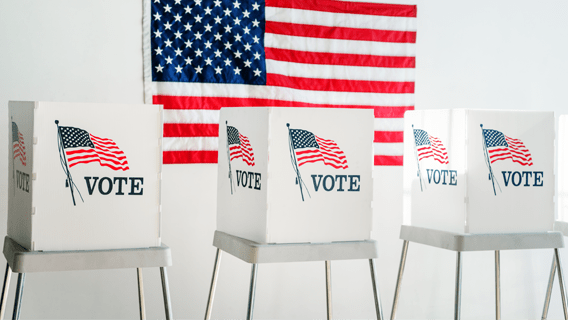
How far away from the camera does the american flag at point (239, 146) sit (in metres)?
1.88

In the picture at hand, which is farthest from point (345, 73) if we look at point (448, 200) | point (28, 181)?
point (28, 181)

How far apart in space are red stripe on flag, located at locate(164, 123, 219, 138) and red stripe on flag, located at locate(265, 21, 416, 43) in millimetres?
496

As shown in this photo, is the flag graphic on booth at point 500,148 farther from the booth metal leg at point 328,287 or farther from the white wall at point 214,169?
the white wall at point 214,169

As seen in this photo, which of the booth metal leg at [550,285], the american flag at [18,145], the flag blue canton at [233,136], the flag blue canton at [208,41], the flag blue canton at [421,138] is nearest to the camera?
the american flag at [18,145]

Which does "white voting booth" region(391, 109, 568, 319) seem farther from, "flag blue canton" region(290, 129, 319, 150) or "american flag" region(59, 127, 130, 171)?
"american flag" region(59, 127, 130, 171)

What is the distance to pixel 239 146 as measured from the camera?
6.35 feet

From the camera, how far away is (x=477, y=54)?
3.02 m

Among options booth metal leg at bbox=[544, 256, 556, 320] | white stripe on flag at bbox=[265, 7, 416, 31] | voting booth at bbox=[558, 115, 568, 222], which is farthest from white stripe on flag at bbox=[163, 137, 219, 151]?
booth metal leg at bbox=[544, 256, 556, 320]

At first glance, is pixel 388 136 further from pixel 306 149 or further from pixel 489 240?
pixel 306 149

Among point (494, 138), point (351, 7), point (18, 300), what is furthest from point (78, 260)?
point (351, 7)

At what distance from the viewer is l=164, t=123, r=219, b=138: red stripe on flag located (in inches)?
99.3

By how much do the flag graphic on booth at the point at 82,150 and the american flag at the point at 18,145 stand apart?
155mm

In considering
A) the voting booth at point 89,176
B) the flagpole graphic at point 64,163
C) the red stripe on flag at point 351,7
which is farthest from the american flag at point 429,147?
the flagpole graphic at point 64,163

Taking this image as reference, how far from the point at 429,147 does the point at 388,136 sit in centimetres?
66
